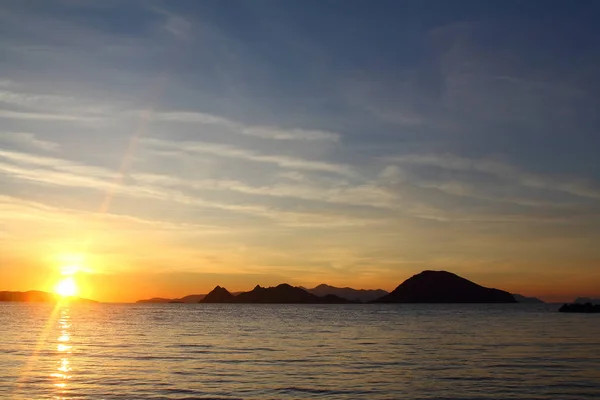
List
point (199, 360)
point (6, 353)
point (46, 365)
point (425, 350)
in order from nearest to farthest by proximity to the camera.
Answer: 1. point (46, 365)
2. point (199, 360)
3. point (6, 353)
4. point (425, 350)

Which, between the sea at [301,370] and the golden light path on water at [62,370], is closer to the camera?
the sea at [301,370]

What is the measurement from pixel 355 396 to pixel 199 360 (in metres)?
21.4

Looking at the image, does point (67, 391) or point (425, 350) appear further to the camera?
point (425, 350)

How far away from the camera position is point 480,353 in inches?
2274

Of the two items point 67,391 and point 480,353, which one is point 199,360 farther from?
point 480,353

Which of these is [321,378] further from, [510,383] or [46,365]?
[46,365]

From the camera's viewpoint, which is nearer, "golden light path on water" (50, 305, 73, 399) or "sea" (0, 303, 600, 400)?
"sea" (0, 303, 600, 400)

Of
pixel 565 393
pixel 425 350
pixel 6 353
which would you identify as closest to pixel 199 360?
pixel 6 353

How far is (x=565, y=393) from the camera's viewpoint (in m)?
35.1

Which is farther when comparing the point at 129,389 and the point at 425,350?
the point at 425,350

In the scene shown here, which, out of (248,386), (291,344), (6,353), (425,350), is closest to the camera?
(248,386)

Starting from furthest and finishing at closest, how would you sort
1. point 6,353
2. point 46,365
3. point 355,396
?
point 6,353
point 46,365
point 355,396

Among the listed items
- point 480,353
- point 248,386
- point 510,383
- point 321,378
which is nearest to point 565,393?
point 510,383

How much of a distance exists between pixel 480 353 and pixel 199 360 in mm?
26787
